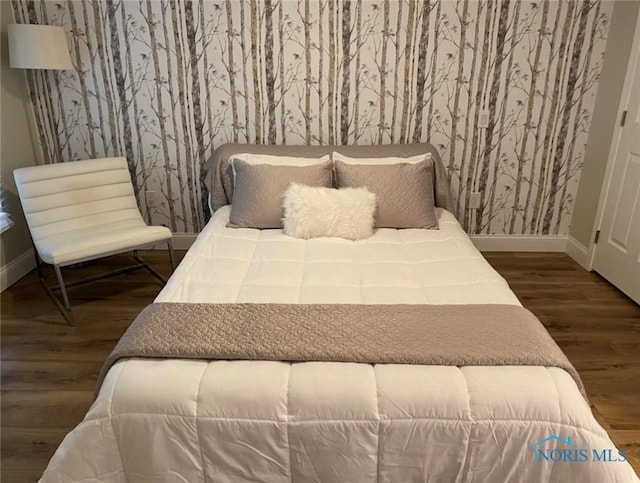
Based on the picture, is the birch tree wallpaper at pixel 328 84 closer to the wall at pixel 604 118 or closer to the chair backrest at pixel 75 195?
the wall at pixel 604 118

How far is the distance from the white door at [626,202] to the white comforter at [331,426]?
1.89m

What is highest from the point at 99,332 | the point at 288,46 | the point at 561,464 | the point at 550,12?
the point at 550,12

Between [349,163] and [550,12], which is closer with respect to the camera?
[349,163]

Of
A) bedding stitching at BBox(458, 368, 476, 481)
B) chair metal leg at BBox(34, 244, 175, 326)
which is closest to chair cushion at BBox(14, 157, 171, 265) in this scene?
chair metal leg at BBox(34, 244, 175, 326)

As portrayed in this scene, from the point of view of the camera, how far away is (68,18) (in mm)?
3164

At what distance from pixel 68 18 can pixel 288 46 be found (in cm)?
142

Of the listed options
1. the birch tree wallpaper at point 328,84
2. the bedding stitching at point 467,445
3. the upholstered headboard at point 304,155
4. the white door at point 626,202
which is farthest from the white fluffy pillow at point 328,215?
the white door at point 626,202

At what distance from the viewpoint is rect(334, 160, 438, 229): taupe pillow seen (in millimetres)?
2709

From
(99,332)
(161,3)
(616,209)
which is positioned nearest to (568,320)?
(616,209)

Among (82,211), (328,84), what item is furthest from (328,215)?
(82,211)

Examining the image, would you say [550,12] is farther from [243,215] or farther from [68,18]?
[68,18]

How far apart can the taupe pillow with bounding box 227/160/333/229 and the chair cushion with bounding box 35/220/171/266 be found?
21.7 inches

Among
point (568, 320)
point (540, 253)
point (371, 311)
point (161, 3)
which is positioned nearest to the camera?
point (371, 311)

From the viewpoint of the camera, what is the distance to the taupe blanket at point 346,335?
60.8 inches
